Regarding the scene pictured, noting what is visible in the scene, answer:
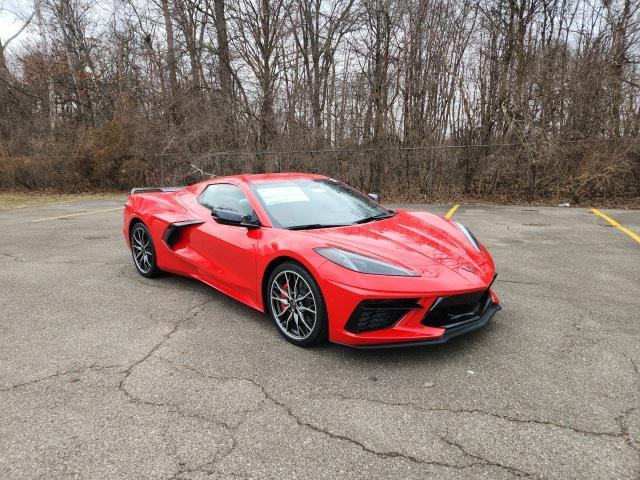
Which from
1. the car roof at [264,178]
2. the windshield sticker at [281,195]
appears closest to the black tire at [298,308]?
the windshield sticker at [281,195]

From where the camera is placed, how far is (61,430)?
7.48 ft

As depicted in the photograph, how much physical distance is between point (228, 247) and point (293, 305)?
94cm

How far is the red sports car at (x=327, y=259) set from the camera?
284 centimetres

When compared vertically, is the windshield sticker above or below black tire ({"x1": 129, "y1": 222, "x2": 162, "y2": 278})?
above

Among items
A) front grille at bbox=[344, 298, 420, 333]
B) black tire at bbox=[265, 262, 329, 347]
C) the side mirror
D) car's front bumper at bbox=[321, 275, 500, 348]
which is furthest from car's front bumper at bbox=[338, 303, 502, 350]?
the side mirror

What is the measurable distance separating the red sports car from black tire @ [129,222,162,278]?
0.05 m

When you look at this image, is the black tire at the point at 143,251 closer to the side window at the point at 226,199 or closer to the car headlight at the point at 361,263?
the side window at the point at 226,199

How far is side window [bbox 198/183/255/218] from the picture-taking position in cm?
400

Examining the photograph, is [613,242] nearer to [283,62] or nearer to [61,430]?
[61,430]

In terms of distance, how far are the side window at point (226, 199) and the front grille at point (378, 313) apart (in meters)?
1.42

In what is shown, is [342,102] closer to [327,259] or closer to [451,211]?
[451,211]

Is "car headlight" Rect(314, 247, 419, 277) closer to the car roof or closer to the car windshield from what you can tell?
the car windshield

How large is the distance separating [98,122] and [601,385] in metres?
21.9

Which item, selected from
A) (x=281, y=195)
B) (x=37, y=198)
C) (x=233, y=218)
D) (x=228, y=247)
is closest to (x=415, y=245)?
(x=281, y=195)
